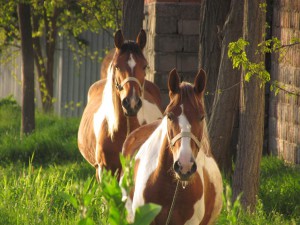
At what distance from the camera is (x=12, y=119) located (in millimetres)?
20266

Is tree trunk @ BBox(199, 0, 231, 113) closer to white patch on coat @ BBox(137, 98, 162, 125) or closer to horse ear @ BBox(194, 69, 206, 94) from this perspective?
white patch on coat @ BBox(137, 98, 162, 125)

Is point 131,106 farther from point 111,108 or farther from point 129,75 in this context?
point 111,108

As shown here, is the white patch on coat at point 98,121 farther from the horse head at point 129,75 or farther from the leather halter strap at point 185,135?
the leather halter strap at point 185,135

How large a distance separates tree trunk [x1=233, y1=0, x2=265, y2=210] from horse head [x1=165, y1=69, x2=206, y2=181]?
231 cm

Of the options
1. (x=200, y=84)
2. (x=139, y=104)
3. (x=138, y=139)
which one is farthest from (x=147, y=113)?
(x=200, y=84)

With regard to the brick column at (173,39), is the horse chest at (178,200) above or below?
below

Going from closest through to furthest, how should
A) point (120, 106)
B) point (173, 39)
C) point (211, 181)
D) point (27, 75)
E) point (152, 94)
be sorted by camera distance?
point (211, 181) < point (120, 106) < point (152, 94) < point (173, 39) < point (27, 75)

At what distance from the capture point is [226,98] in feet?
36.7

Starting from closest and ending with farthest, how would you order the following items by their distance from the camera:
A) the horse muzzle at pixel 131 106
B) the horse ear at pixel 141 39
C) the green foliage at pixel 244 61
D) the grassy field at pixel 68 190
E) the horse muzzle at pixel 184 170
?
the grassy field at pixel 68 190 < the horse muzzle at pixel 184 170 < the green foliage at pixel 244 61 < the horse muzzle at pixel 131 106 < the horse ear at pixel 141 39

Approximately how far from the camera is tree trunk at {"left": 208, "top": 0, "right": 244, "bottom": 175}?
11.0m

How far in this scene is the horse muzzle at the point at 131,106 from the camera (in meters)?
9.05

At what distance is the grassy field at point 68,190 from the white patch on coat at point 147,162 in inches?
10.5

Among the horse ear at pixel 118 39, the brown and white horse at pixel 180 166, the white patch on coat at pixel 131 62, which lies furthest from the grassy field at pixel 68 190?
the horse ear at pixel 118 39

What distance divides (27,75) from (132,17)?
5.19 m
